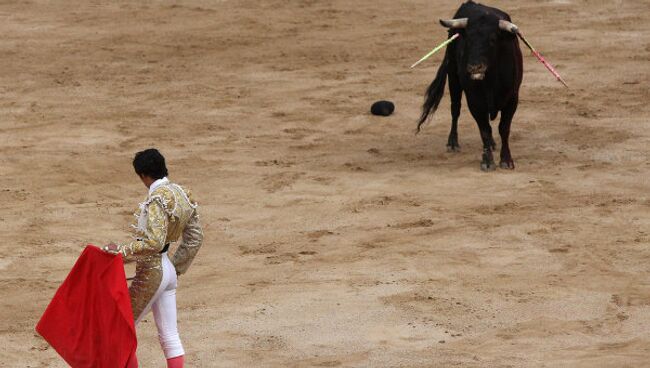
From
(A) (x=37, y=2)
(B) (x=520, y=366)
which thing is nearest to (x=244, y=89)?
(A) (x=37, y=2)

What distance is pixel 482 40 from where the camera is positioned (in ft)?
42.7

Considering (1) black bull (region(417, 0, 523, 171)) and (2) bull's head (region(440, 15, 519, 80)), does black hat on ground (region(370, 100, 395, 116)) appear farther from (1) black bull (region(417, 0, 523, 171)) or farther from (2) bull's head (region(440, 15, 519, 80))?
(2) bull's head (region(440, 15, 519, 80))

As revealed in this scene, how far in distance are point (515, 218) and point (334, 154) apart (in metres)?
2.73

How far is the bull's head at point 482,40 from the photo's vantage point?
13.0m

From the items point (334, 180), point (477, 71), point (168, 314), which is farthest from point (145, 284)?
point (477, 71)

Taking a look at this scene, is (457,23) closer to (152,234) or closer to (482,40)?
(482,40)

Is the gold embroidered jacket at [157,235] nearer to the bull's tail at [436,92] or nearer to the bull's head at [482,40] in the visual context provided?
the bull's head at [482,40]

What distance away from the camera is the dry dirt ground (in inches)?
366

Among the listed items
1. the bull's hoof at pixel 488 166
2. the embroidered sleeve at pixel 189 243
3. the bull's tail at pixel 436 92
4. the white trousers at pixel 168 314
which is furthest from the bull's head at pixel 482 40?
the white trousers at pixel 168 314

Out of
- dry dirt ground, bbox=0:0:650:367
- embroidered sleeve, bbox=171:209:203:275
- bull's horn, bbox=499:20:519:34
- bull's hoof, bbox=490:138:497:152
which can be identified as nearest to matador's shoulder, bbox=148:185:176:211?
embroidered sleeve, bbox=171:209:203:275

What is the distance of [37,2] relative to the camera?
20.5 metres

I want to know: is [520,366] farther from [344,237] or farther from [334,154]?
[334,154]

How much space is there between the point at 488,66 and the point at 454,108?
1.29 m

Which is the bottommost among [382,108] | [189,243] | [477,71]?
[382,108]
